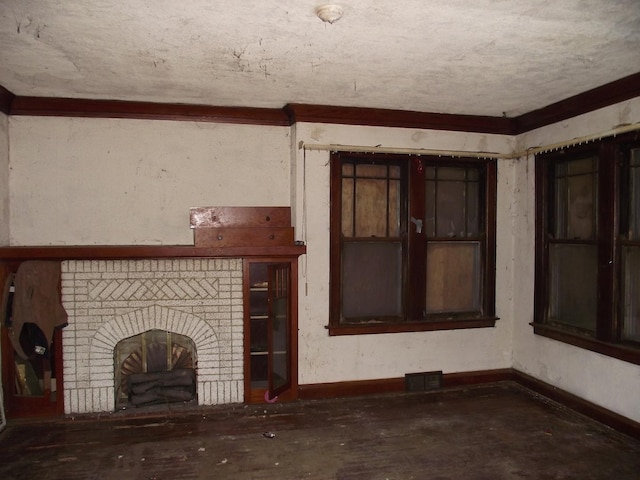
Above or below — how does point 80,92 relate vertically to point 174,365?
above

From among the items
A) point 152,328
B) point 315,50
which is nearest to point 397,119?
point 315,50

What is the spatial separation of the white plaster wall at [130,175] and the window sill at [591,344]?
2.79 m

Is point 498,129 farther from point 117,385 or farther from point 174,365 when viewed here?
point 117,385

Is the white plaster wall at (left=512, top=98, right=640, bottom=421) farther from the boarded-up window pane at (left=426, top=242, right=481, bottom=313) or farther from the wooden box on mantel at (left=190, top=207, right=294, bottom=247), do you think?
the wooden box on mantel at (left=190, top=207, right=294, bottom=247)

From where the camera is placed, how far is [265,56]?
9.91 feet

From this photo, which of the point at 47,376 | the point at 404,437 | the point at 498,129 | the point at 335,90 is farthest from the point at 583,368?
the point at 47,376

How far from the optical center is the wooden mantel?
3703mm

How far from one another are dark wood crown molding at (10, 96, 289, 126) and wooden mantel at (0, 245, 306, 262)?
1173mm

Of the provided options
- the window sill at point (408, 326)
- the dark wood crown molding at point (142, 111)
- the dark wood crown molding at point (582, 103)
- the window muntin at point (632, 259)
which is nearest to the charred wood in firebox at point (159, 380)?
the window sill at point (408, 326)

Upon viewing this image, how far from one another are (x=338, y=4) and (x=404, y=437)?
9.92 feet

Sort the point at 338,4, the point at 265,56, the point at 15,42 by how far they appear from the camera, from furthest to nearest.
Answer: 1. the point at 265,56
2. the point at 15,42
3. the point at 338,4

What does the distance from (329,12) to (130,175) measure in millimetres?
2586

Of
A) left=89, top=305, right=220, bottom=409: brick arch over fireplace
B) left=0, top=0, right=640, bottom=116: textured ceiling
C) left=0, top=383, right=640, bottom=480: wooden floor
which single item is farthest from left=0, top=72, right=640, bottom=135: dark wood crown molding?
left=0, top=383, right=640, bottom=480: wooden floor

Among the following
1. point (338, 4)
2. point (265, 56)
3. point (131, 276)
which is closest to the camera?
point (338, 4)
